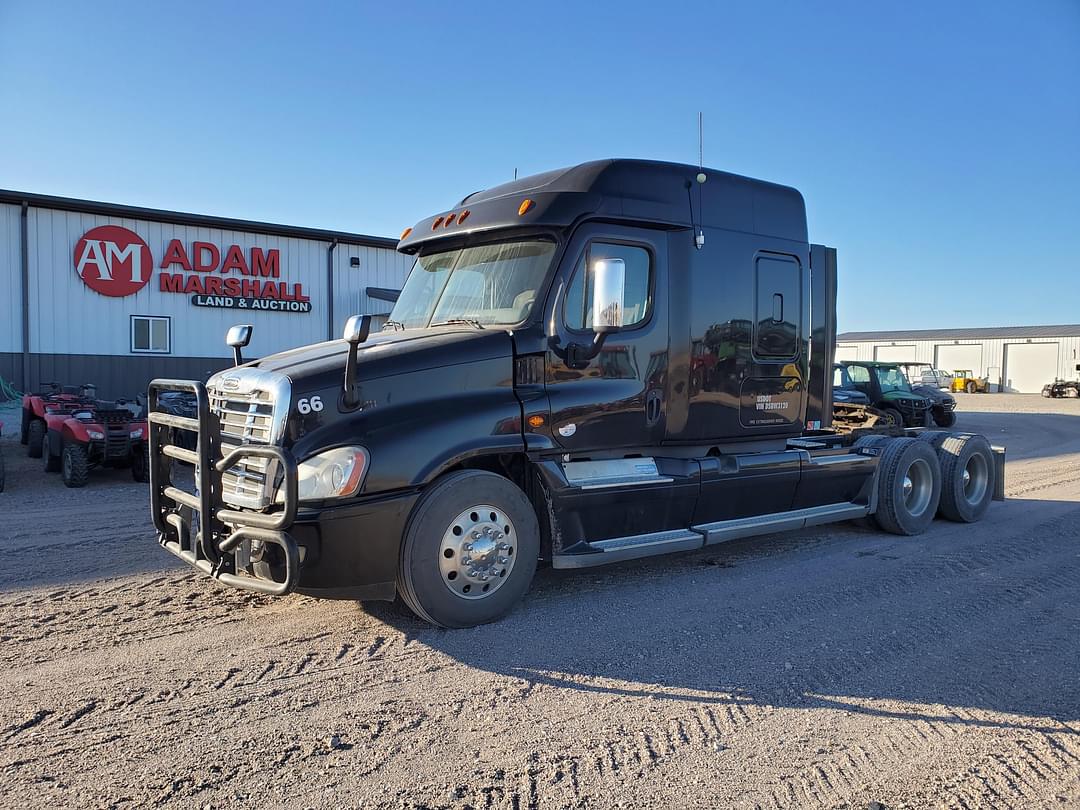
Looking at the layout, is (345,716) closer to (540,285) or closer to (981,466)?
(540,285)

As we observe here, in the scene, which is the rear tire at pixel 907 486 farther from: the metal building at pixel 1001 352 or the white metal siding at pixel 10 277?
the metal building at pixel 1001 352

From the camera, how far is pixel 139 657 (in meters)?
→ 4.34

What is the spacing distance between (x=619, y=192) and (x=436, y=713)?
3754 millimetres

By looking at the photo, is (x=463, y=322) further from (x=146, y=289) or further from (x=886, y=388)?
(x=886, y=388)

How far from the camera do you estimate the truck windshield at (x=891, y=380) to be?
19531 millimetres

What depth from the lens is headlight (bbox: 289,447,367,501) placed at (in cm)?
438

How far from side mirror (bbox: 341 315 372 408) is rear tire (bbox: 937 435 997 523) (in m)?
6.71

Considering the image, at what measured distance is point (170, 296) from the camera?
19016 millimetres

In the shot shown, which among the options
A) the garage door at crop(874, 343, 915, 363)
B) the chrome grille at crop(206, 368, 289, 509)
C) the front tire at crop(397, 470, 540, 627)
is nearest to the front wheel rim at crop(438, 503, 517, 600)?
the front tire at crop(397, 470, 540, 627)

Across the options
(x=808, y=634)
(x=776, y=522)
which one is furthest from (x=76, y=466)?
(x=808, y=634)

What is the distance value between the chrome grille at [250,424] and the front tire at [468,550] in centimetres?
88

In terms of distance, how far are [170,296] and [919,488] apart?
1700cm

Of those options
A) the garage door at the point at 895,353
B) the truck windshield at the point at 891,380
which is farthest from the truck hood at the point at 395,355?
the garage door at the point at 895,353

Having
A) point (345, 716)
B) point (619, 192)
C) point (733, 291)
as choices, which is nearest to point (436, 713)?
point (345, 716)
